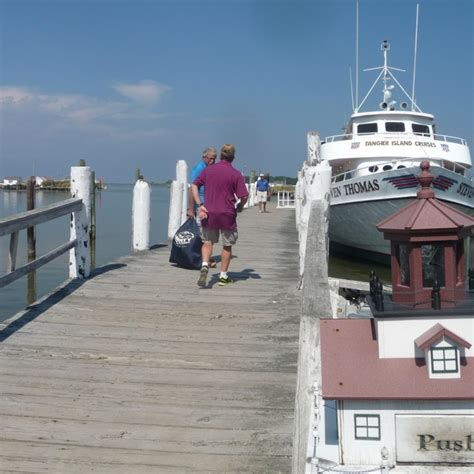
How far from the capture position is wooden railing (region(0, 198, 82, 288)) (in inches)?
223

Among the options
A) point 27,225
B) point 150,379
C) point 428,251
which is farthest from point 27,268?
point 428,251

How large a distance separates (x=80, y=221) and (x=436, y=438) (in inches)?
205

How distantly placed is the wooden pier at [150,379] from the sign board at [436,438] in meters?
0.62

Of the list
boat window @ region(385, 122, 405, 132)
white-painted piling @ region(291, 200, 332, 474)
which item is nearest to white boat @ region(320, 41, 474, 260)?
boat window @ region(385, 122, 405, 132)

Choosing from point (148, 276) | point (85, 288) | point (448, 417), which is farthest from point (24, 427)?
point (148, 276)

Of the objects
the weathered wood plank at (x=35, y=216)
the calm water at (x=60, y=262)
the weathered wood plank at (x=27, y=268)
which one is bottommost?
the calm water at (x=60, y=262)

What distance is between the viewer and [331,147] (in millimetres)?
21250

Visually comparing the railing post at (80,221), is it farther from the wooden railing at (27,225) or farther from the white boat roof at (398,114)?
the white boat roof at (398,114)

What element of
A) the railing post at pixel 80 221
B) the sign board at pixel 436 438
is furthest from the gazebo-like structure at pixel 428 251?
the railing post at pixel 80 221

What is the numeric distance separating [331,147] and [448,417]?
1856cm

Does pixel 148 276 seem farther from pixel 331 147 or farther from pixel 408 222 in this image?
pixel 331 147

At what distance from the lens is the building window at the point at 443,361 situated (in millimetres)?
3191

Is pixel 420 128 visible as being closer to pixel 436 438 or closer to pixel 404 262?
pixel 404 262

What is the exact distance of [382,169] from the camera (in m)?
19.8
